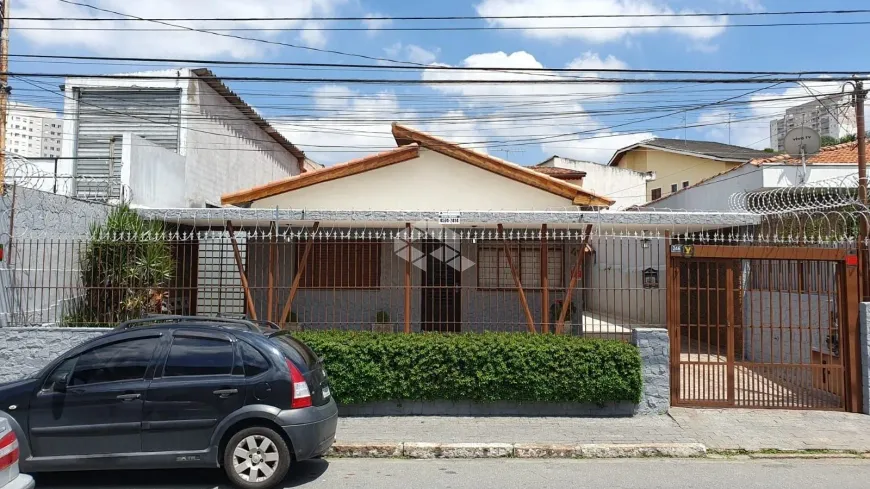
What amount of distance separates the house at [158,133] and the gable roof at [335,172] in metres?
2.38

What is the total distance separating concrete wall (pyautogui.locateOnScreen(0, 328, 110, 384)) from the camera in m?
8.11

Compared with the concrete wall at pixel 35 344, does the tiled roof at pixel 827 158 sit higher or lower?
higher

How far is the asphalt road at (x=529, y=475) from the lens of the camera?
5.84 m

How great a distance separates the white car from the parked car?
1524mm

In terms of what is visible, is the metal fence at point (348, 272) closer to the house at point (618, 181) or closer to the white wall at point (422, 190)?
the white wall at point (422, 190)

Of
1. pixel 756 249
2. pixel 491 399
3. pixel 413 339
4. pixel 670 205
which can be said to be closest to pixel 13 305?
pixel 413 339

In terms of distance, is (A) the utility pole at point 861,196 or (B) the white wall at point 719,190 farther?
(B) the white wall at point 719,190

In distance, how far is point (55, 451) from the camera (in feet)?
18.3

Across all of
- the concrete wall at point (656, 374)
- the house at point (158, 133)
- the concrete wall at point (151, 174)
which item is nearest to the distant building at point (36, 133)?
the house at point (158, 133)

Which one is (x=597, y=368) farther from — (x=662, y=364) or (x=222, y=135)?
(x=222, y=135)

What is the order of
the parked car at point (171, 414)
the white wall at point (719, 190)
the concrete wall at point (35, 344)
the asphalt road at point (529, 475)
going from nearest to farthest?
1. the parked car at point (171, 414)
2. the asphalt road at point (529, 475)
3. the concrete wall at point (35, 344)
4. the white wall at point (719, 190)

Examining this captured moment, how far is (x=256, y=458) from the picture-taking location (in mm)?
5645

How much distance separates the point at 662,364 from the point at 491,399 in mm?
2285

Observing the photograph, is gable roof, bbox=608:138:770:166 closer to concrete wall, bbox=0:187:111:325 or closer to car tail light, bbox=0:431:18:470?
concrete wall, bbox=0:187:111:325
